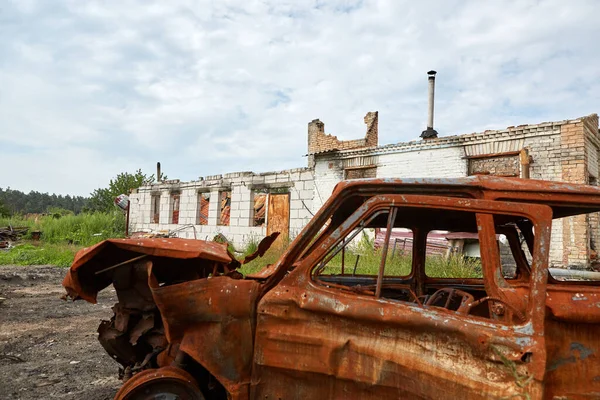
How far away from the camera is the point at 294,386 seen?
2070 mm

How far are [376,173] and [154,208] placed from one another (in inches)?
518

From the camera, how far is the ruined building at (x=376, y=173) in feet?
30.2

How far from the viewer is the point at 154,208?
68.4 feet

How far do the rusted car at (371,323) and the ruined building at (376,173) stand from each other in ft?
19.3

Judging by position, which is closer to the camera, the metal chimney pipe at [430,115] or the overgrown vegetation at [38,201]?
the metal chimney pipe at [430,115]

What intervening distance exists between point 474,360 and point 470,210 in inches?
27.7

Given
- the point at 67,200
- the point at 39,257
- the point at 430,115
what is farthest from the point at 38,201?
the point at 430,115

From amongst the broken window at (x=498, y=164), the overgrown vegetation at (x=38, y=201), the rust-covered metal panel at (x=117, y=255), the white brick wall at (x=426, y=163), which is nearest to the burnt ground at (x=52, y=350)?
the rust-covered metal panel at (x=117, y=255)

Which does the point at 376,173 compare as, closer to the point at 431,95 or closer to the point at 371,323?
the point at 431,95

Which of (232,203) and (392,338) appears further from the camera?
(232,203)

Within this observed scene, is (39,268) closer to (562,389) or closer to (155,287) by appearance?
(155,287)

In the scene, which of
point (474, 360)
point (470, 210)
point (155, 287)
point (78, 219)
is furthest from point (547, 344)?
point (78, 219)

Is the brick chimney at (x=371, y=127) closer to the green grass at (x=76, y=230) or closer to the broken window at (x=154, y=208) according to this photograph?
the broken window at (x=154, y=208)

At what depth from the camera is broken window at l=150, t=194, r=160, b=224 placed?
813 inches
